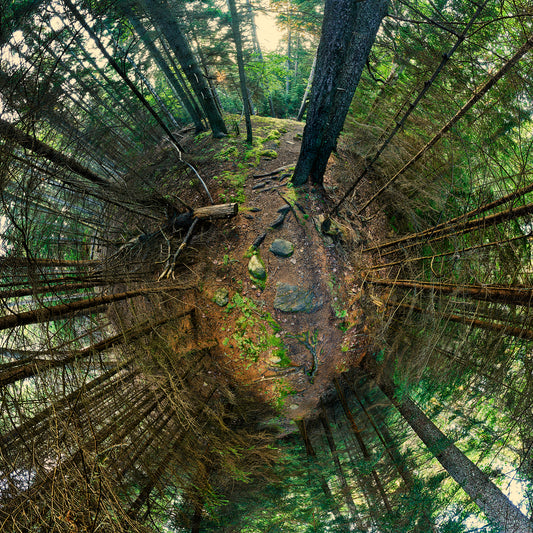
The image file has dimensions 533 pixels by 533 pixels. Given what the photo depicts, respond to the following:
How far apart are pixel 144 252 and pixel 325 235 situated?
3265mm

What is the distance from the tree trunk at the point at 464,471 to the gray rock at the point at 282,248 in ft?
9.44

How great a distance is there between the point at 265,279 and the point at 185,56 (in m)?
3.94

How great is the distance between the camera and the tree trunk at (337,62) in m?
3.11

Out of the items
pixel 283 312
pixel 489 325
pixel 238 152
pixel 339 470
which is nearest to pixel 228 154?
pixel 238 152

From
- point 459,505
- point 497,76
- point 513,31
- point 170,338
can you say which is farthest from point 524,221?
point 459,505

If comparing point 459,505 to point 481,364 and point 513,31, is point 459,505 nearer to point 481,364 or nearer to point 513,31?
point 481,364

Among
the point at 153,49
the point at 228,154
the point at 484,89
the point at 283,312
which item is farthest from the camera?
the point at 228,154

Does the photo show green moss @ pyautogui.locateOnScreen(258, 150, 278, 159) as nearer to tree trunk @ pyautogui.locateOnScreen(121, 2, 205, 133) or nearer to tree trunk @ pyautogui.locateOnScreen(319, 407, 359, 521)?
tree trunk @ pyautogui.locateOnScreen(121, 2, 205, 133)

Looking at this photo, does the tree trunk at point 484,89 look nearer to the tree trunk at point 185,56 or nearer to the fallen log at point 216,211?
the fallen log at point 216,211

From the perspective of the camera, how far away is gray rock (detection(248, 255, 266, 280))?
14.2 ft

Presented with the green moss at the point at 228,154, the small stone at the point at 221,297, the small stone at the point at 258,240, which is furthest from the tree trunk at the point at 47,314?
the green moss at the point at 228,154

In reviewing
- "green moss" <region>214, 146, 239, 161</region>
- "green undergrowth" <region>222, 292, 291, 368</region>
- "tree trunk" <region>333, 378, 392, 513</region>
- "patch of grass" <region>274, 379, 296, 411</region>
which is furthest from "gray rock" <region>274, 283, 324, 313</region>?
"green moss" <region>214, 146, 239, 161</region>

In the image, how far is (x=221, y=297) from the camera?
432 cm

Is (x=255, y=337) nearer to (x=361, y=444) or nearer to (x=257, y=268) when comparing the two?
(x=257, y=268)
